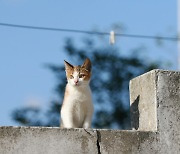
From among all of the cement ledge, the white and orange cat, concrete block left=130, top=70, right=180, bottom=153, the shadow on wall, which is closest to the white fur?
the white and orange cat

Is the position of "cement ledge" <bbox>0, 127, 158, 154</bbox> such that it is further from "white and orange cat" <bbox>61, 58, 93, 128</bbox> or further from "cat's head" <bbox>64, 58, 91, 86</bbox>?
"cat's head" <bbox>64, 58, 91, 86</bbox>

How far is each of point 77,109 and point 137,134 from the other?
77 cm

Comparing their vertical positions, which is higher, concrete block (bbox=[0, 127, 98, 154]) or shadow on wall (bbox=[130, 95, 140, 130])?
shadow on wall (bbox=[130, 95, 140, 130])

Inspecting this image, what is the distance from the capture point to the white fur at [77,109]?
17.7 feet

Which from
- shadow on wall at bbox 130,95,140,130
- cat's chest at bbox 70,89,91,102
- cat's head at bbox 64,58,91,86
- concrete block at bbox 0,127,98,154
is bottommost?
concrete block at bbox 0,127,98,154

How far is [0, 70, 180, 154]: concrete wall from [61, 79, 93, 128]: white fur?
46 centimetres

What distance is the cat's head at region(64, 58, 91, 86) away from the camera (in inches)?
220

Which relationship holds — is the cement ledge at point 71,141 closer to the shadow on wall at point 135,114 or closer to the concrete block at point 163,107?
the concrete block at point 163,107

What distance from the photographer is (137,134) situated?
489cm

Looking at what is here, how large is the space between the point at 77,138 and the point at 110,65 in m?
13.9

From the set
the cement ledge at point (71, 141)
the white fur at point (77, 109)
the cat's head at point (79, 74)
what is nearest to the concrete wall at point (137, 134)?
the cement ledge at point (71, 141)

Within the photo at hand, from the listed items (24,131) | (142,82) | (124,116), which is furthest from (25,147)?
(124,116)

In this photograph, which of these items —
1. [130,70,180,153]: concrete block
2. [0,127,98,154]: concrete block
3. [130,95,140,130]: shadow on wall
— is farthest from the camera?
[130,95,140,130]: shadow on wall

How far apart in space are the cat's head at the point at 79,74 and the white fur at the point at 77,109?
10cm
